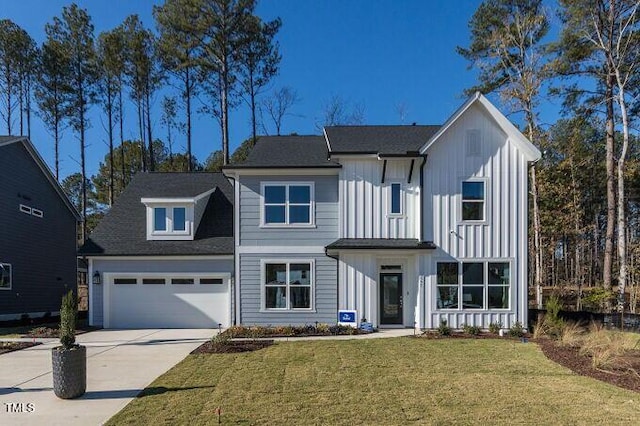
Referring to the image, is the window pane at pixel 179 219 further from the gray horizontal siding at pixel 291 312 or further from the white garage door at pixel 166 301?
the gray horizontal siding at pixel 291 312

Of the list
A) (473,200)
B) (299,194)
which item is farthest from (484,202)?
(299,194)

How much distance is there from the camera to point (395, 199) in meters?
13.7

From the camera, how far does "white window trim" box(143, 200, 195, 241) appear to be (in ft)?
50.1

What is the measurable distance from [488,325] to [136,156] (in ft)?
93.6

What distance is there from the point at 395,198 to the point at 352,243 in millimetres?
2075

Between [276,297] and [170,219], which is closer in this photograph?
[276,297]

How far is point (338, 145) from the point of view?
1447 cm

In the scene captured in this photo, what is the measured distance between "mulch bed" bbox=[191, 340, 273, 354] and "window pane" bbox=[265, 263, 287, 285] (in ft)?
9.35

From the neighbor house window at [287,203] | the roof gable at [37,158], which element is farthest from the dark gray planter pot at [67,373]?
the roof gable at [37,158]

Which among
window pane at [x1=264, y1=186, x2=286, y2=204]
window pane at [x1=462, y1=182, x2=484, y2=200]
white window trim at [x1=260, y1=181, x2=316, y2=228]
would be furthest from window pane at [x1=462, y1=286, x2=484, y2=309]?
window pane at [x1=264, y1=186, x2=286, y2=204]

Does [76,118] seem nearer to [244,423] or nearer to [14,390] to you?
[14,390]

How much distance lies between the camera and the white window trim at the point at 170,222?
601 inches

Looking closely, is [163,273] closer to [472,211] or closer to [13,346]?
[13,346]

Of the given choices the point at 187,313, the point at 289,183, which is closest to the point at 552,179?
the point at 289,183
